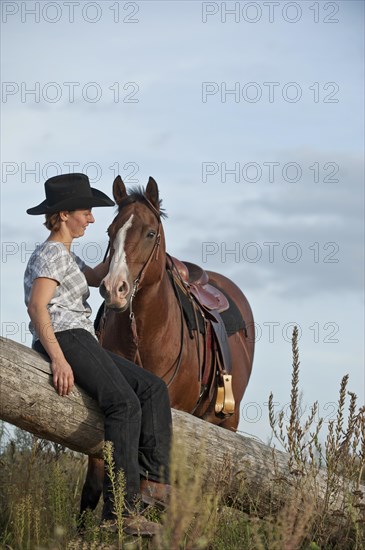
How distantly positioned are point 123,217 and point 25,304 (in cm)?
166

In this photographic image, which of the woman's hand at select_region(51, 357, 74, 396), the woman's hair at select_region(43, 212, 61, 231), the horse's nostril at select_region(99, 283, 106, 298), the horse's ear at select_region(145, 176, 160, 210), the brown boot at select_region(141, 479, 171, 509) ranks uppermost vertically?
the horse's ear at select_region(145, 176, 160, 210)

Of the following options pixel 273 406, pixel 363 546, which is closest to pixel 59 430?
pixel 273 406

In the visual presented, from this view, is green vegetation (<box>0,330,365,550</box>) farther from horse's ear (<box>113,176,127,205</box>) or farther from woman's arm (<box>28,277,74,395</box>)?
horse's ear (<box>113,176,127,205</box>)

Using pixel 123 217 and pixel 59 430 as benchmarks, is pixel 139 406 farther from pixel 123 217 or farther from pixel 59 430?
pixel 123 217

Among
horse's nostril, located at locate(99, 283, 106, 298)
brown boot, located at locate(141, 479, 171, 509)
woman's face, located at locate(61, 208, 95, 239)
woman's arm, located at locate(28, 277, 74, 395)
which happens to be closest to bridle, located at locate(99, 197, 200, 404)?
horse's nostril, located at locate(99, 283, 106, 298)

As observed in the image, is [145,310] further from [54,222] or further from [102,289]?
[54,222]

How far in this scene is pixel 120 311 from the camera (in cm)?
670

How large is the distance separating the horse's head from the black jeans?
40.0 inches

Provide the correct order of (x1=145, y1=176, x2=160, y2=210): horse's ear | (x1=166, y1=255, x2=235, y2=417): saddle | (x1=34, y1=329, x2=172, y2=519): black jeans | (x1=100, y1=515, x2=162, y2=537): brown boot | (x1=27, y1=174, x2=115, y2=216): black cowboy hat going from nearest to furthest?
(x1=100, y1=515, x2=162, y2=537): brown boot, (x1=34, y1=329, x2=172, y2=519): black jeans, (x1=27, y1=174, x2=115, y2=216): black cowboy hat, (x1=145, y1=176, x2=160, y2=210): horse's ear, (x1=166, y1=255, x2=235, y2=417): saddle

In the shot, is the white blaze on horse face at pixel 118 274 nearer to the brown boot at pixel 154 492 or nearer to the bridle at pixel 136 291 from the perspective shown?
the bridle at pixel 136 291

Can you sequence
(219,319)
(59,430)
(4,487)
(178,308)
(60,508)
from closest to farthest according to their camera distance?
(59,430) < (60,508) < (4,487) < (178,308) < (219,319)

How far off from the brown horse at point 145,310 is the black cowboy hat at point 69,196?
32.5 inches

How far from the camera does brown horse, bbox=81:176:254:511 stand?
664cm

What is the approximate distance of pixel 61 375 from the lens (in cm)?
532
